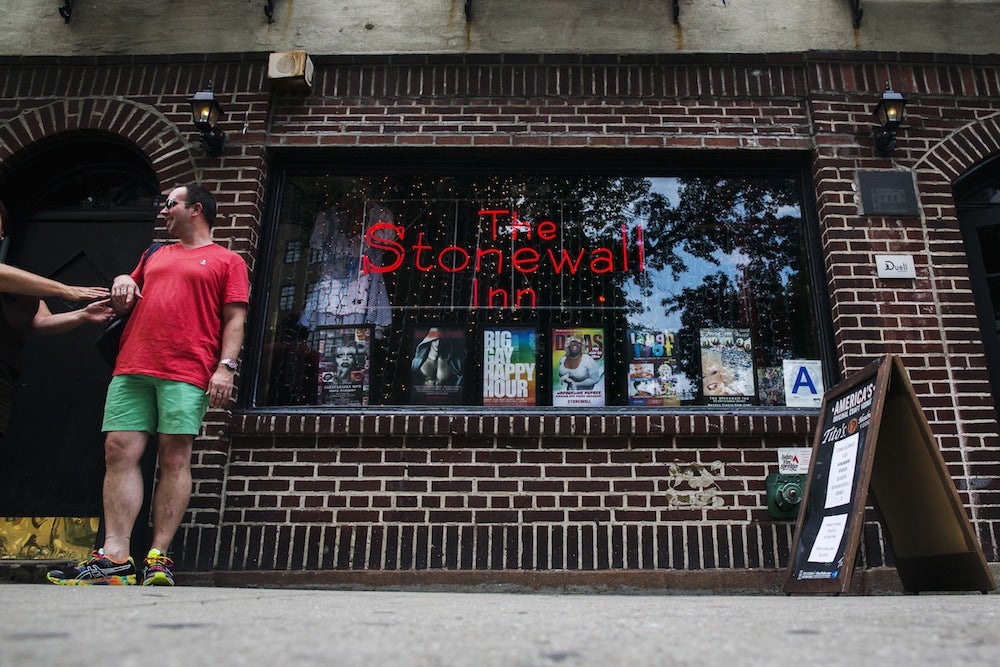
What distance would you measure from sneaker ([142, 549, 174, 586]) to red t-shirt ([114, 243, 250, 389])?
0.78m

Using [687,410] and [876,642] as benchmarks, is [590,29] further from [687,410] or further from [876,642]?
[876,642]

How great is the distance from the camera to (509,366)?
4359 millimetres

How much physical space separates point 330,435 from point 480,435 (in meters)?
0.88

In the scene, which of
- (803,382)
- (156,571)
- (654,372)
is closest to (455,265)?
(654,372)

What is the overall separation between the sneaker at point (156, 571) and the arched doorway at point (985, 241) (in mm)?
4892

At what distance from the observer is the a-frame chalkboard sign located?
9.29ft

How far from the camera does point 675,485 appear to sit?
3963mm

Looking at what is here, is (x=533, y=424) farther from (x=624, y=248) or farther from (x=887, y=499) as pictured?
(x=887, y=499)

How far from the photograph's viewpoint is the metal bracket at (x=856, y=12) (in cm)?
484

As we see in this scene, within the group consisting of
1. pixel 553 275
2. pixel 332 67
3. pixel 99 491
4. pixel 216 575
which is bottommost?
pixel 216 575

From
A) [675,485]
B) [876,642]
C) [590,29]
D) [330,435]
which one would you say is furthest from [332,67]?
[876,642]

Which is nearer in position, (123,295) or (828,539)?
(828,539)

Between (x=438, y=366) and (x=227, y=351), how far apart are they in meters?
1.39

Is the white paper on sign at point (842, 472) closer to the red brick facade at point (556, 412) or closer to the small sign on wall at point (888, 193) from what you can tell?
the red brick facade at point (556, 412)
